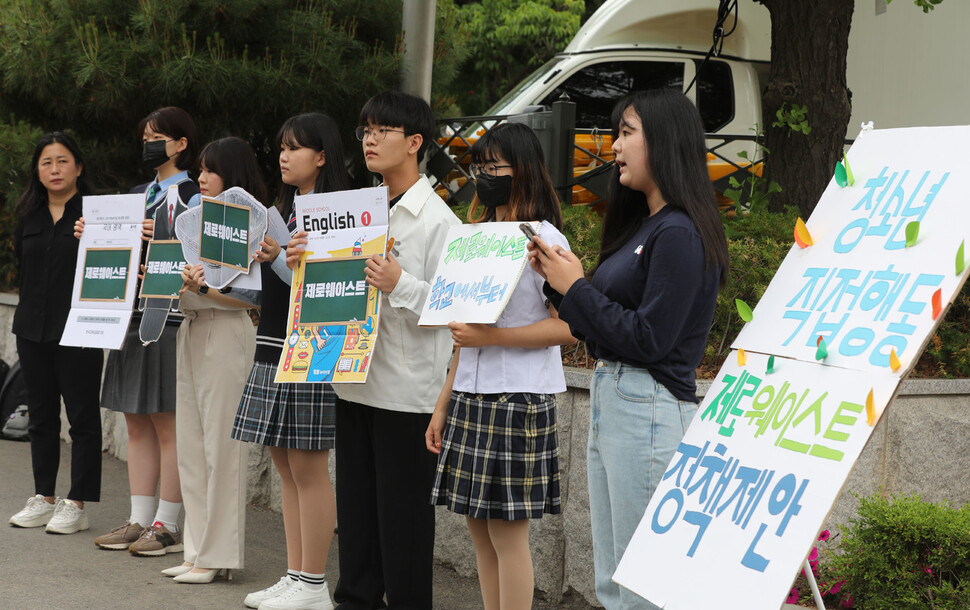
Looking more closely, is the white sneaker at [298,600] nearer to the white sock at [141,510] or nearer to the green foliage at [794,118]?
the white sock at [141,510]

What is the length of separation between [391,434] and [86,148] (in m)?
5.48

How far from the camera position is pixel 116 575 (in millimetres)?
5012

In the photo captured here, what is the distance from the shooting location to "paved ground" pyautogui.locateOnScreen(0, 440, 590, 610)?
4.64 metres

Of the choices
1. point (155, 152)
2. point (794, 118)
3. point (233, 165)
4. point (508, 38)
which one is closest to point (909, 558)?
point (794, 118)

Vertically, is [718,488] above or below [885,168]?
below

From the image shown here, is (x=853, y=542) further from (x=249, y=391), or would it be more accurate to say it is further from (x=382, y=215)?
(x=249, y=391)

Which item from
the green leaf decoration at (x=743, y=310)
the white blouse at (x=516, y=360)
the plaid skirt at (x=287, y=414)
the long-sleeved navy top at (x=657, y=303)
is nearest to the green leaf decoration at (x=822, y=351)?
the green leaf decoration at (x=743, y=310)

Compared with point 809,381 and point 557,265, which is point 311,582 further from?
point 809,381

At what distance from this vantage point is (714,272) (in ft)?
9.53

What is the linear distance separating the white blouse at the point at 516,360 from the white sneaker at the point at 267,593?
1.51 metres

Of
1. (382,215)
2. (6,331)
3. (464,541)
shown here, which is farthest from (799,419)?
(6,331)

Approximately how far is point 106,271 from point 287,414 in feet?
5.21

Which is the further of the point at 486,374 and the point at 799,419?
the point at 486,374

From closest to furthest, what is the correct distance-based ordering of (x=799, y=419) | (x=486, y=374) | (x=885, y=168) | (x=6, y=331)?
1. (x=799, y=419)
2. (x=885, y=168)
3. (x=486, y=374)
4. (x=6, y=331)
